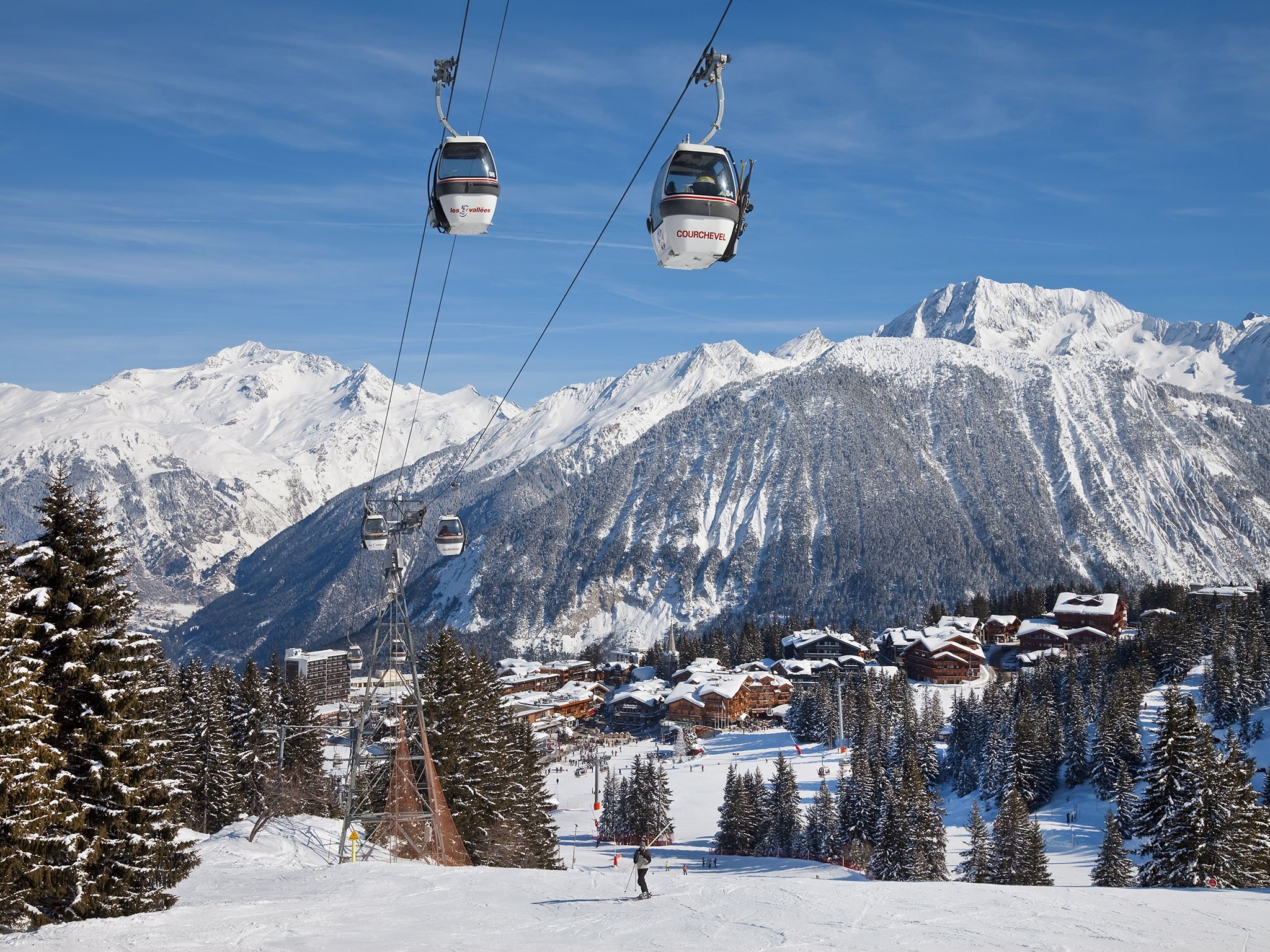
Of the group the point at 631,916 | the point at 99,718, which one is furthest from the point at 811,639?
the point at 99,718

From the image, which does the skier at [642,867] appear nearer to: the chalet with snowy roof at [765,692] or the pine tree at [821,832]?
the pine tree at [821,832]

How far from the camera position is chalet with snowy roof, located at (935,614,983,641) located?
13875 centimetres

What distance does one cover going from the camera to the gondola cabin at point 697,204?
48.5 ft

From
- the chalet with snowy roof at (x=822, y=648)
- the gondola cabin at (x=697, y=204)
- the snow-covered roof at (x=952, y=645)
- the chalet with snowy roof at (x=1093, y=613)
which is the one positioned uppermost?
the gondola cabin at (x=697, y=204)

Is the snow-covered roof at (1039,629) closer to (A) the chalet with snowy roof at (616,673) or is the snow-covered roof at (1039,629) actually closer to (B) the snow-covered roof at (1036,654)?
(B) the snow-covered roof at (1036,654)

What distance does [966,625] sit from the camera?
5595 inches

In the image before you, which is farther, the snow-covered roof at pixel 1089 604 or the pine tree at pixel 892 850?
the snow-covered roof at pixel 1089 604

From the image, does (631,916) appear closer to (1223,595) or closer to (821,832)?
(821,832)

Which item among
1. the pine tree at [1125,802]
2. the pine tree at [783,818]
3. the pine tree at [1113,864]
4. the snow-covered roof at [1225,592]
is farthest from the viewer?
the snow-covered roof at [1225,592]

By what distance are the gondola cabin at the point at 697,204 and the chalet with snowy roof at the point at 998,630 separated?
5334 inches

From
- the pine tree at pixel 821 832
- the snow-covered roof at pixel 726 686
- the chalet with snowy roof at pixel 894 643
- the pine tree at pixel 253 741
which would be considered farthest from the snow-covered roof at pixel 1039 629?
the pine tree at pixel 253 741

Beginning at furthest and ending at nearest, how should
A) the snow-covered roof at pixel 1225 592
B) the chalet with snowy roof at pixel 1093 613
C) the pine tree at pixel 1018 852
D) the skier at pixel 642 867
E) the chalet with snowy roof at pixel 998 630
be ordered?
the chalet with snowy roof at pixel 998 630
the snow-covered roof at pixel 1225 592
the chalet with snowy roof at pixel 1093 613
the pine tree at pixel 1018 852
the skier at pixel 642 867

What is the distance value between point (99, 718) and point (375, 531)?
12.8m

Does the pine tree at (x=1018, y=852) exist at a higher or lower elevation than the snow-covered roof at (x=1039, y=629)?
lower
